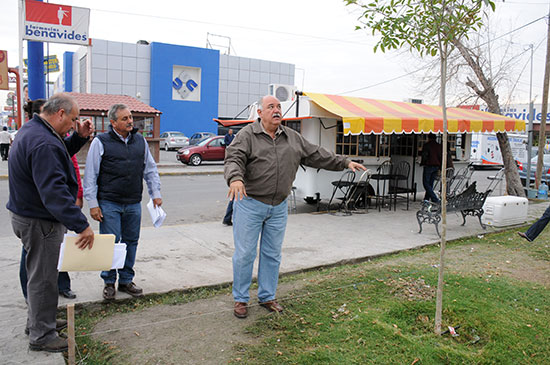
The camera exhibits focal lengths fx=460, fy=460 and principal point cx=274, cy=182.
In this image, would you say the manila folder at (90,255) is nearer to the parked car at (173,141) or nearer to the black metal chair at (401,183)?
the black metal chair at (401,183)

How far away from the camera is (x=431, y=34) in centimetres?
375

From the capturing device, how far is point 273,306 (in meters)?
4.21

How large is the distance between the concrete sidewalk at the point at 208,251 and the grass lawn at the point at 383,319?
12.8 inches

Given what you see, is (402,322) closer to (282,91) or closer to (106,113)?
(282,91)

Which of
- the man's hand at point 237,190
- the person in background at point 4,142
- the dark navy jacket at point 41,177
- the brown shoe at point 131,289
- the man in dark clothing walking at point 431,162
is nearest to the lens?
the dark navy jacket at point 41,177

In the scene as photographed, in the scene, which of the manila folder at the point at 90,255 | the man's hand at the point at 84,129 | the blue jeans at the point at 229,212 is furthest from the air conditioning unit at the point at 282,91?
the manila folder at the point at 90,255

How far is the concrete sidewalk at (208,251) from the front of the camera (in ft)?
13.5

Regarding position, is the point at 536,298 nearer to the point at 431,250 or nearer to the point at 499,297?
the point at 499,297

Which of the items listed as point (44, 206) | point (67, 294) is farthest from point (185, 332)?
point (44, 206)

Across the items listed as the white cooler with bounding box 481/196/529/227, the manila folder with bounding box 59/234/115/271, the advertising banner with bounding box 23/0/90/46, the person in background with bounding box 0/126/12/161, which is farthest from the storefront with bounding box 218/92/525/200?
the person in background with bounding box 0/126/12/161

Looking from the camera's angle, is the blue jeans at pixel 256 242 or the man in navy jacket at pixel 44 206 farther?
the blue jeans at pixel 256 242

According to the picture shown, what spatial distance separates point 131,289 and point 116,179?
1.12 meters

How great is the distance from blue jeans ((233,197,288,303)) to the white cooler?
5897 mm

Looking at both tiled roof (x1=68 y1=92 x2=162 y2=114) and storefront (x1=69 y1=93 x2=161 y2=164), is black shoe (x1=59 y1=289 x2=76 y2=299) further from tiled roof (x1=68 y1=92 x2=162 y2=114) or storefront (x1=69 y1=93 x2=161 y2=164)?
tiled roof (x1=68 y1=92 x2=162 y2=114)
